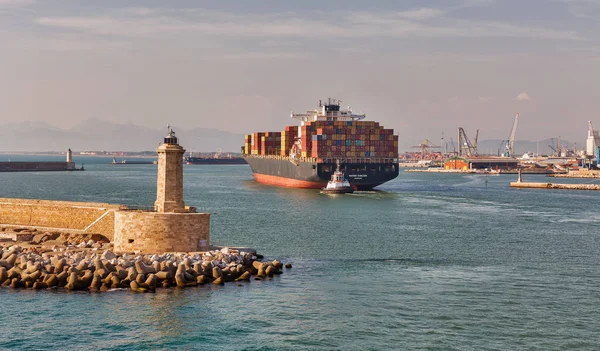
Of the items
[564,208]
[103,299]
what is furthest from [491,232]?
[103,299]

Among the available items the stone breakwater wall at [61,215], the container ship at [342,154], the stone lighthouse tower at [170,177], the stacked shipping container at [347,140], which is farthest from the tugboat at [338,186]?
the stone lighthouse tower at [170,177]

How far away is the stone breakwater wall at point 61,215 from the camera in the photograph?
139 ft

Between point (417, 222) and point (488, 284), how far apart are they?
2851 cm

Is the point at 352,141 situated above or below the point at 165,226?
above

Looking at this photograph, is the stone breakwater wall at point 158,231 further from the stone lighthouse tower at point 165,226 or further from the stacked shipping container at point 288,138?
the stacked shipping container at point 288,138

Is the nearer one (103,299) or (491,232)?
(103,299)

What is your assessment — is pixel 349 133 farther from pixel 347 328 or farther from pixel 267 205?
pixel 347 328

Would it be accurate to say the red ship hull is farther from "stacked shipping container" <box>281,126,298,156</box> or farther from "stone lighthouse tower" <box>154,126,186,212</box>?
"stone lighthouse tower" <box>154,126,186,212</box>

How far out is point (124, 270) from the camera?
111ft

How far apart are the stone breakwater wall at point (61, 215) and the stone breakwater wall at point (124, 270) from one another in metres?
4.96

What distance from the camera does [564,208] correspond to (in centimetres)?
8225

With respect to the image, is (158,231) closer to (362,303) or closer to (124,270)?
(124,270)

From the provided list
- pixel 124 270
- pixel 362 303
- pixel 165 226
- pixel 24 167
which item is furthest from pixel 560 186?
pixel 24 167

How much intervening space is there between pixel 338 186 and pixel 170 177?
59.3 m
